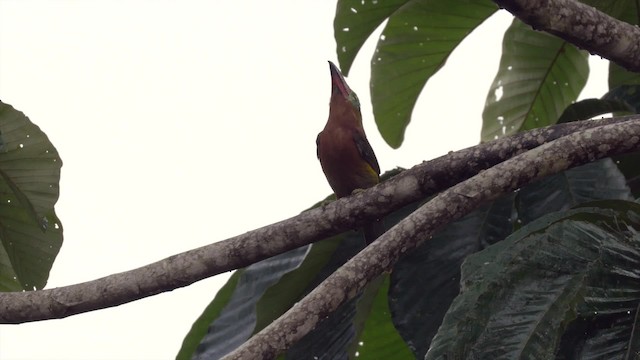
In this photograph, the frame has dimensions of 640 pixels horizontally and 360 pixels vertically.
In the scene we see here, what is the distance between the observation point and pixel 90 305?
240 centimetres

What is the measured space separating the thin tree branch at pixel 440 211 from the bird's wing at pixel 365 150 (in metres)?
1.63

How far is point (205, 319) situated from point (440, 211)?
4.85 ft

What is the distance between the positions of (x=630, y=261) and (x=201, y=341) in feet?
4.92

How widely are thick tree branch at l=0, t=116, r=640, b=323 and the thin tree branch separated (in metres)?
0.15

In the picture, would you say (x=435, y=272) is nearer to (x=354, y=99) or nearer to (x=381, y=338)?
(x=381, y=338)

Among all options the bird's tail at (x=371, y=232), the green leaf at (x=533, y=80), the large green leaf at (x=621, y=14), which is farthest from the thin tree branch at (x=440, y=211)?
the green leaf at (x=533, y=80)

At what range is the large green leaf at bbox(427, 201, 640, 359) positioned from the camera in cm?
207

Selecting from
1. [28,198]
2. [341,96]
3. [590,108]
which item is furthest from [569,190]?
[28,198]

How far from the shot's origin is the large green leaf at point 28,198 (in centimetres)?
327

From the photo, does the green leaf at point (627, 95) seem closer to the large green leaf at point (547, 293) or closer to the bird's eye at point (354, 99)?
the bird's eye at point (354, 99)

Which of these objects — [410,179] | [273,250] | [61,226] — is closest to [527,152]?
[410,179]

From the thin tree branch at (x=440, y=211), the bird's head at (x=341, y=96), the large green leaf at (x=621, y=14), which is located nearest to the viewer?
the thin tree branch at (x=440, y=211)

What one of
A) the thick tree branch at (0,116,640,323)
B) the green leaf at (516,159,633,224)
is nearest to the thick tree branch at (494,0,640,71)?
the thick tree branch at (0,116,640,323)

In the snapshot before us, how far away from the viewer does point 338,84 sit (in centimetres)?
418
